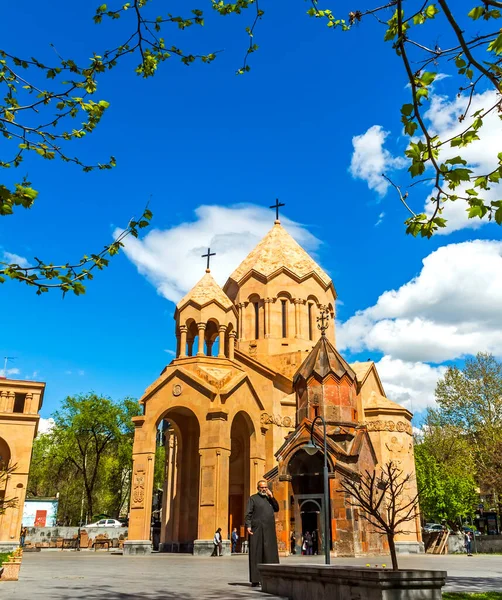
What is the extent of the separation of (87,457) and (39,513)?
9.62 meters

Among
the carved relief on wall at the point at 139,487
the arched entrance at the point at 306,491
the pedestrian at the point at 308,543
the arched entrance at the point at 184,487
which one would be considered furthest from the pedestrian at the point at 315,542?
the carved relief on wall at the point at 139,487

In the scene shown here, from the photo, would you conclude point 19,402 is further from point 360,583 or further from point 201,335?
point 360,583

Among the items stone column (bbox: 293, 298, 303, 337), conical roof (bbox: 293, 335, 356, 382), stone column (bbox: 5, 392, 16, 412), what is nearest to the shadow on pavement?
conical roof (bbox: 293, 335, 356, 382)

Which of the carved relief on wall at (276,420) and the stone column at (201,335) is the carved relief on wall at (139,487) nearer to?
the stone column at (201,335)

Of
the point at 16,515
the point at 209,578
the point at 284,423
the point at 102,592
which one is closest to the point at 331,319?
the point at 284,423

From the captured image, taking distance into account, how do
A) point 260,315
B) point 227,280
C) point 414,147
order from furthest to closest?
point 227,280 < point 260,315 < point 414,147

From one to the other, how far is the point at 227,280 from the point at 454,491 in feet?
68.9

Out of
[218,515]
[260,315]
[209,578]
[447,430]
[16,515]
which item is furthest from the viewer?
[447,430]

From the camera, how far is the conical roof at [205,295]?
25406 millimetres

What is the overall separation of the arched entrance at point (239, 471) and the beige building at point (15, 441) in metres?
9.68

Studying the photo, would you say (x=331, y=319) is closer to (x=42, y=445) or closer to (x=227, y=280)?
(x=227, y=280)

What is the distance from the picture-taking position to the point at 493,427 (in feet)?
108

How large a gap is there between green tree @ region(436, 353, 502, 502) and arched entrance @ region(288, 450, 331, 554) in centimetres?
1539

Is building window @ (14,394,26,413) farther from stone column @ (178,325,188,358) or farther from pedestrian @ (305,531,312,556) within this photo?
pedestrian @ (305,531,312,556)
